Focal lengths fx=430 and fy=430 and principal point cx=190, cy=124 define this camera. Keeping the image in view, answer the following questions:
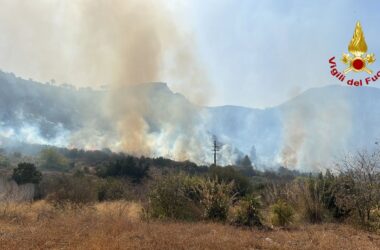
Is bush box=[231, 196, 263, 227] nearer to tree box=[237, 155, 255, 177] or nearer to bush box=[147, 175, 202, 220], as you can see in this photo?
bush box=[147, 175, 202, 220]

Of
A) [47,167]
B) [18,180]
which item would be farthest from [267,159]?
[18,180]

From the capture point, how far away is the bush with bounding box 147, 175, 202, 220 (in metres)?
14.6

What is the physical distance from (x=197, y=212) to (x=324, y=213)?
4.64 m

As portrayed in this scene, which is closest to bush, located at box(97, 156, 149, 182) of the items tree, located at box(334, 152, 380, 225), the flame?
tree, located at box(334, 152, 380, 225)

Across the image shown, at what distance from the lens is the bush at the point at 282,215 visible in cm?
1405

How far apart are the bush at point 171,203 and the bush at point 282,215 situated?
2.53 meters

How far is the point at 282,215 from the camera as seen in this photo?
14.1 m

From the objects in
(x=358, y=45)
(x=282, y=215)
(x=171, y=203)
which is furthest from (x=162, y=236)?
(x=358, y=45)

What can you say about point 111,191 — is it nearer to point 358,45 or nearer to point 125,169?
point 358,45

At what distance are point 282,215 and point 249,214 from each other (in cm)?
109

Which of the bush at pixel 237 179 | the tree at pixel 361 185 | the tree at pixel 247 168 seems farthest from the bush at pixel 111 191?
the tree at pixel 247 168

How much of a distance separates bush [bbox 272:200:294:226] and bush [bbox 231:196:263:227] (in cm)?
52

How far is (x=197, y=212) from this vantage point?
48.8 feet

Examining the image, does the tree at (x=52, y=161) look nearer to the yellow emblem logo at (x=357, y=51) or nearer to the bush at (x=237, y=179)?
the bush at (x=237, y=179)
